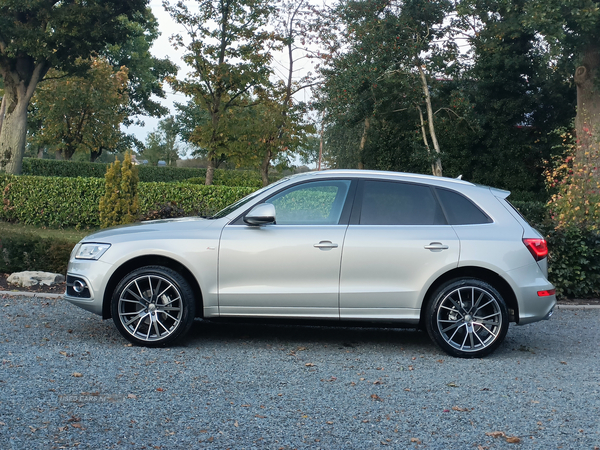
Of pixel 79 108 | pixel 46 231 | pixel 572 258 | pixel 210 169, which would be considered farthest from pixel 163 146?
pixel 572 258

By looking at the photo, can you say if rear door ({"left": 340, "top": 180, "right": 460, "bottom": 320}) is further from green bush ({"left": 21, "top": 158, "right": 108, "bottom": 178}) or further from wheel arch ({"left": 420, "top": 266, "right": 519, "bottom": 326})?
green bush ({"left": 21, "top": 158, "right": 108, "bottom": 178})

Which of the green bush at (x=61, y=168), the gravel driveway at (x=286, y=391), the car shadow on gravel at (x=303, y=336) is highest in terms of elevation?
the green bush at (x=61, y=168)

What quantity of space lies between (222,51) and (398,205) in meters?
18.1

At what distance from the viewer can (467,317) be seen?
6.06m

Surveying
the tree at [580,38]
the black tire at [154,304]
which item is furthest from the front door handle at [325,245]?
the tree at [580,38]

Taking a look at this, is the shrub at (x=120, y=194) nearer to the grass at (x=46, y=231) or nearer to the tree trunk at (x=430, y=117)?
the grass at (x=46, y=231)

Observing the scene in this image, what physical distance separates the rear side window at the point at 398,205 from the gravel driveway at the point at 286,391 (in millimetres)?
1349

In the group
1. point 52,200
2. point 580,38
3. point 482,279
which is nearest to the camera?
point 482,279

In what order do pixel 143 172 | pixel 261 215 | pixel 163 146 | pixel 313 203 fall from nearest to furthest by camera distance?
pixel 261 215
pixel 313 203
pixel 143 172
pixel 163 146

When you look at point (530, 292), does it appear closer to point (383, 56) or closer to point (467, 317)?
point (467, 317)

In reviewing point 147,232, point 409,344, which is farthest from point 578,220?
point 147,232

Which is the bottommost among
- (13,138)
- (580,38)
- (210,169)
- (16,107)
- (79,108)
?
(210,169)

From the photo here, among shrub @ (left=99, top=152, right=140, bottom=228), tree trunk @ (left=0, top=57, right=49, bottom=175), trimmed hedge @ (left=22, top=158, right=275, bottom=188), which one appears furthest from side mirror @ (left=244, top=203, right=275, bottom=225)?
trimmed hedge @ (left=22, top=158, right=275, bottom=188)

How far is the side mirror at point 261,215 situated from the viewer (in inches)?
230
